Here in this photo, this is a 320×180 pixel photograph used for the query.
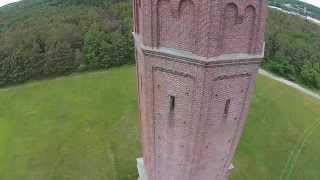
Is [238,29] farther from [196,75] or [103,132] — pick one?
[103,132]

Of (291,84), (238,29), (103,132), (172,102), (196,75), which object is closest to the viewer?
(238,29)

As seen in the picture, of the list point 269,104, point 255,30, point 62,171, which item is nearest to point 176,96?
point 255,30

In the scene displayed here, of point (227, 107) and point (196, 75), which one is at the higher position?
point (196, 75)

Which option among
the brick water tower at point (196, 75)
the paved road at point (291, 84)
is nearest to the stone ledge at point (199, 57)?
the brick water tower at point (196, 75)

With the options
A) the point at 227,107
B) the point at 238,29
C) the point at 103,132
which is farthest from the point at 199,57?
the point at 103,132

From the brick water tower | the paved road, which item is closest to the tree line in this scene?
the paved road

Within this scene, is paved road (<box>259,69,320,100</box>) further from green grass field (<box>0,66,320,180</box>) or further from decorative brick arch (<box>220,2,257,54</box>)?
decorative brick arch (<box>220,2,257,54</box>)
